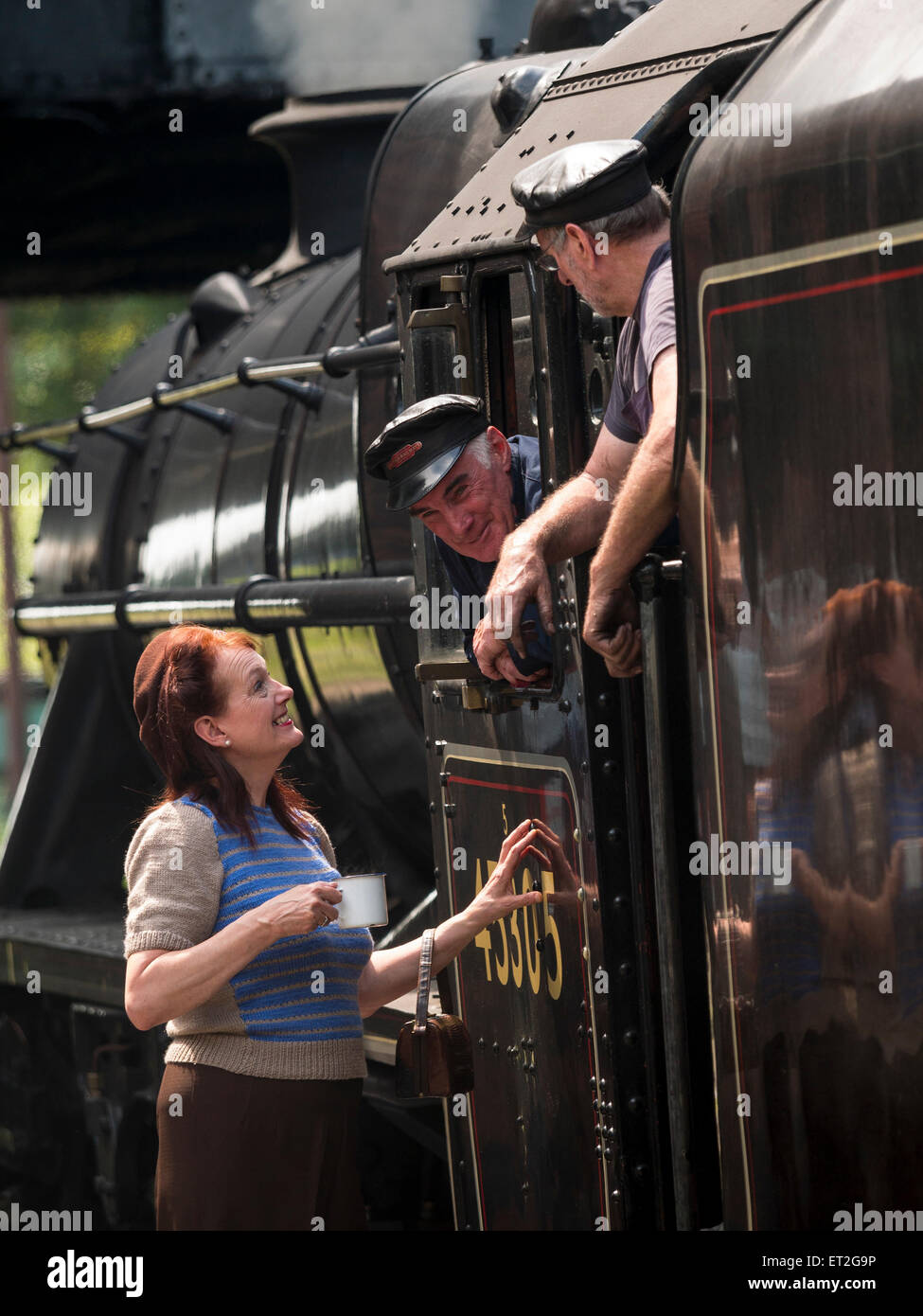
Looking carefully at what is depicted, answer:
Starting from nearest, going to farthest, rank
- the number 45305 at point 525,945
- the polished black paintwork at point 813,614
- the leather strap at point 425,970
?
the polished black paintwork at point 813,614 < the leather strap at point 425,970 < the number 45305 at point 525,945

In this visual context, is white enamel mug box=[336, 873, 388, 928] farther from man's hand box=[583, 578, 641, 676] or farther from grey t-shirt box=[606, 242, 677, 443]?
grey t-shirt box=[606, 242, 677, 443]

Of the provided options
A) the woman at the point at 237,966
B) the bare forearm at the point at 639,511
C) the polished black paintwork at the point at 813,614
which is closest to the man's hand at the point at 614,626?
the bare forearm at the point at 639,511

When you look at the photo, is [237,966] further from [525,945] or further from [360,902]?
[525,945]

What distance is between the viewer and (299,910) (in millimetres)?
3039

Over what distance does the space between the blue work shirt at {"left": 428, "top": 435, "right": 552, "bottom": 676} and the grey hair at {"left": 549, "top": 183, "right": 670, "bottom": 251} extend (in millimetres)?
506

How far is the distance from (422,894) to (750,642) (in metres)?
2.94

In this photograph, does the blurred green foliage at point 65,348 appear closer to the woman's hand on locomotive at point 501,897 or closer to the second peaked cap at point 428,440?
the second peaked cap at point 428,440

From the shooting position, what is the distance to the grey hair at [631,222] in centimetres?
300

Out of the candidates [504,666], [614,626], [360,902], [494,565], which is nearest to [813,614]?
[614,626]

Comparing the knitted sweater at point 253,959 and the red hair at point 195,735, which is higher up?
the red hair at point 195,735

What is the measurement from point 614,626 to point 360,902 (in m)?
0.59

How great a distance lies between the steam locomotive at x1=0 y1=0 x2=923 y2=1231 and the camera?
8.13 ft

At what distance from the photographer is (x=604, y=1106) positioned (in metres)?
3.27

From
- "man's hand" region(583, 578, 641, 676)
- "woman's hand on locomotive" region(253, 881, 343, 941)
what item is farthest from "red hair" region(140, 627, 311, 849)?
"man's hand" region(583, 578, 641, 676)
